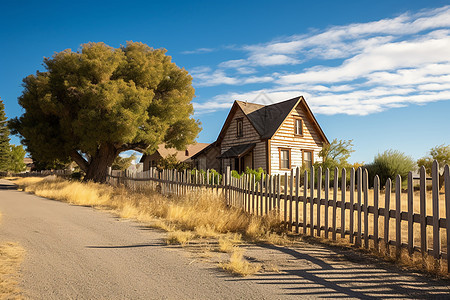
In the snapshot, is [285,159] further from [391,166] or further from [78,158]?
[78,158]

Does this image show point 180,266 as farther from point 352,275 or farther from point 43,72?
point 43,72

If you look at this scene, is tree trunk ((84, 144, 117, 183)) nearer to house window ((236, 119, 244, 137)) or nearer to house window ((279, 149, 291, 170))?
house window ((236, 119, 244, 137))

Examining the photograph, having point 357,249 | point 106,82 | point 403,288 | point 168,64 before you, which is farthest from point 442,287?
point 168,64

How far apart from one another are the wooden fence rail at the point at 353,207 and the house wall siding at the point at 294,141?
1425 centimetres

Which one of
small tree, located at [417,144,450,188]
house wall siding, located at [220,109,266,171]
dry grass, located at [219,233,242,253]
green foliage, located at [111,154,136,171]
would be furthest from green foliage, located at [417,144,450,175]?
green foliage, located at [111,154,136,171]

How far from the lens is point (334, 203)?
7512 millimetres

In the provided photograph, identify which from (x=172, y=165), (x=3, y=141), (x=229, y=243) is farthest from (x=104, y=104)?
(x=3, y=141)

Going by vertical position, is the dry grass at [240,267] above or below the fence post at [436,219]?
below

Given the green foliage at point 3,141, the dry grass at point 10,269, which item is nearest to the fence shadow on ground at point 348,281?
the dry grass at point 10,269

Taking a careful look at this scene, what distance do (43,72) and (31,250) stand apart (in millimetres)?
23571

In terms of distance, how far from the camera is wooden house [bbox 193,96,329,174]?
29219 mm

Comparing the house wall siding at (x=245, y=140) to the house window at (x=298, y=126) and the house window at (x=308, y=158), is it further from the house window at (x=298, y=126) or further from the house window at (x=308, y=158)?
the house window at (x=308, y=158)

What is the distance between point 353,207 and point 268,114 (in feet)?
85.2

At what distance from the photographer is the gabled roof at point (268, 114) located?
1166 inches
